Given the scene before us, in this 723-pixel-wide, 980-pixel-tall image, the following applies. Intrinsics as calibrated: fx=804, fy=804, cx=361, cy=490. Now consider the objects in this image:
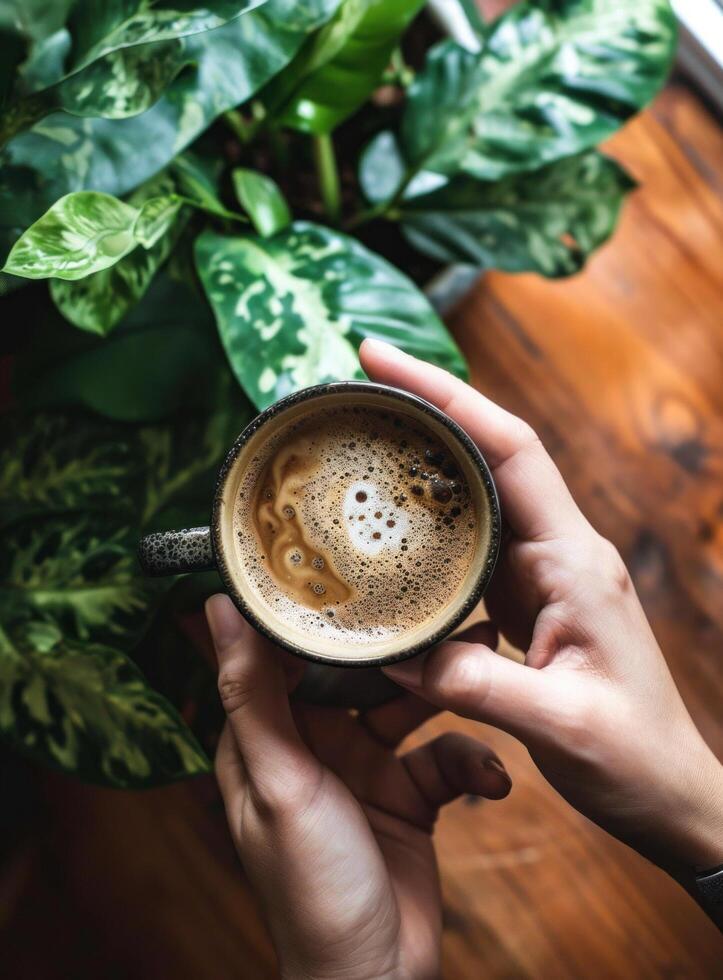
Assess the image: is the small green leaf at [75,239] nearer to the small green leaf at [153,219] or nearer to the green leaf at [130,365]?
the small green leaf at [153,219]

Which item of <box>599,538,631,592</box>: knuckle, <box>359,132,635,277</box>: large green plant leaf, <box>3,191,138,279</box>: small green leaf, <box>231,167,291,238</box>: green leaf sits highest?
<box>359,132,635,277</box>: large green plant leaf

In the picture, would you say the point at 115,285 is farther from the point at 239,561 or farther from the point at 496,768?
the point at 496,768

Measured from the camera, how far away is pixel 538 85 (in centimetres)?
79

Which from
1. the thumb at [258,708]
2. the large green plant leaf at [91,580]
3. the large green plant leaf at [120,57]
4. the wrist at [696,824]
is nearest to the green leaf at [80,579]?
Result: the large green plant leaf at [91,580]

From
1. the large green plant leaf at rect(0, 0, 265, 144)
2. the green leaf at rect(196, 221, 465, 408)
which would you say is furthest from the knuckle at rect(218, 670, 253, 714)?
the large green plant leaf at rect(0, 0, 265, 144)

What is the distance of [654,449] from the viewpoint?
998 mm

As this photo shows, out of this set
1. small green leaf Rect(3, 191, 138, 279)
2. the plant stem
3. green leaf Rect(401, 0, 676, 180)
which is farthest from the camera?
the plant stem

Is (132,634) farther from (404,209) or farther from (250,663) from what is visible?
(404,209)

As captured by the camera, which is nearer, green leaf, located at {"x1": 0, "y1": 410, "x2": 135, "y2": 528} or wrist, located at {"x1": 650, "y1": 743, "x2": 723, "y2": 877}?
wrist, located at {"x1": 650, "y1": 743, "x2": 723, "y2": 877}

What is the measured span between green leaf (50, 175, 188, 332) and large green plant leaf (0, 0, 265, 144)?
0.08 m

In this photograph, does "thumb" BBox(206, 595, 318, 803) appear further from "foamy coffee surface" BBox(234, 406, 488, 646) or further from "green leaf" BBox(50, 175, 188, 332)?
"green leaf" BBox(50, 175, 188, 332)

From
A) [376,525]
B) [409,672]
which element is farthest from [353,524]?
[409,672]

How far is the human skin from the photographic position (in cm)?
58

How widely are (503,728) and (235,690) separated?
22 centimetres
